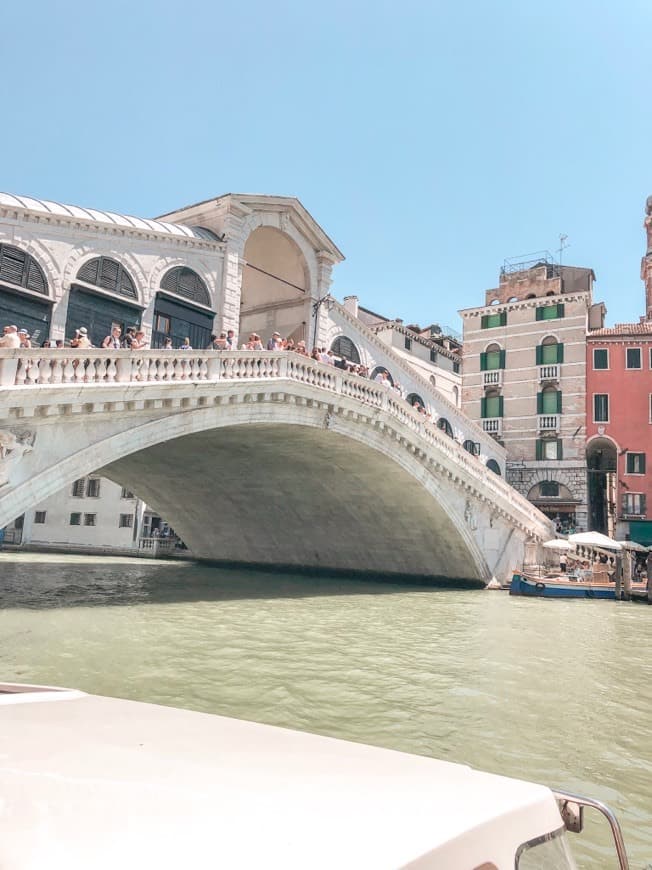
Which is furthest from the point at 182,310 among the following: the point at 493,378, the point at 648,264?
the point at 648,264

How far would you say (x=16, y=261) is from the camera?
13.2 metres

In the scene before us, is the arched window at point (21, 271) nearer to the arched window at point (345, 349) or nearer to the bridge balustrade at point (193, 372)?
the bridge balustrade at point (193, 372)

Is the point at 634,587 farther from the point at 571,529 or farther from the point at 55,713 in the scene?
the point at 55,713

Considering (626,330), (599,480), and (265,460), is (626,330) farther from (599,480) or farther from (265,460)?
(265,460)

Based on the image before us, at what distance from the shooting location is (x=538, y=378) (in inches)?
1161

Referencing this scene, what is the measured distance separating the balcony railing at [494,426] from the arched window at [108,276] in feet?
63.6

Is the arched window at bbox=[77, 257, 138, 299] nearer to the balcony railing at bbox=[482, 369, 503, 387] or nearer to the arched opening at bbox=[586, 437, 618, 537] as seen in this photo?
the balcony railing at bbox=[482, 369, 503, 387]

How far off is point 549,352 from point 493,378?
2.72 meters

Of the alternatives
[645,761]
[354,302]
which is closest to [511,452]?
[354,302]

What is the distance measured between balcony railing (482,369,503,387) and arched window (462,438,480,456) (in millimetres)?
3933

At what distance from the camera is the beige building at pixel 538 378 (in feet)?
93.6

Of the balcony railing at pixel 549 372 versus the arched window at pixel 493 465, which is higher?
the balcony railing at pixel 549 372

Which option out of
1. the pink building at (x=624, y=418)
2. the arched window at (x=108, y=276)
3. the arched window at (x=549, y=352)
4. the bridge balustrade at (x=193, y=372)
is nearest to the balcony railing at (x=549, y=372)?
the arched window at (x=549, y=352)

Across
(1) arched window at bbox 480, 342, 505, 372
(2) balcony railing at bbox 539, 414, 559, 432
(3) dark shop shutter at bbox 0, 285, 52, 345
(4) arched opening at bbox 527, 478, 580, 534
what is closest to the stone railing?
(3) dark shop shutter at bbox 0, 285, 52, 345
